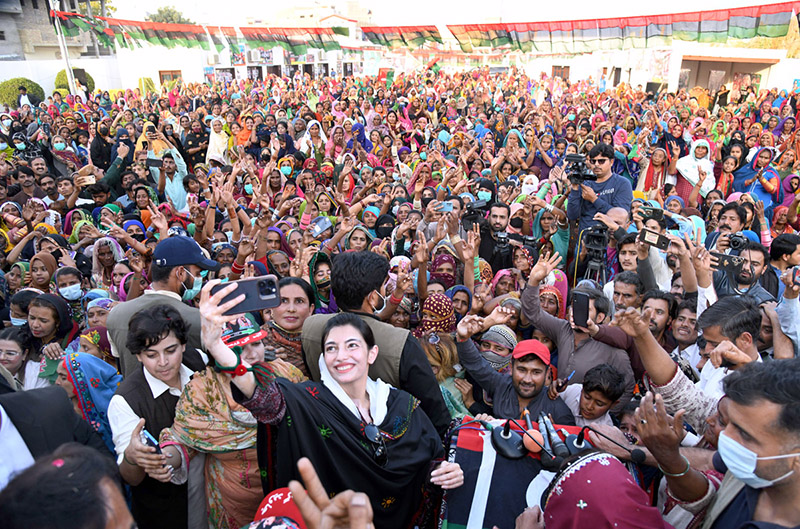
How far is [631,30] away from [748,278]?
20139 millimetres

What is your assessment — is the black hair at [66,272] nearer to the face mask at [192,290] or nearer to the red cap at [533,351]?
the face mask at [192,290]

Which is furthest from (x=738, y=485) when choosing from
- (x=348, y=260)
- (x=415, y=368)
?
(x=348, y=260)

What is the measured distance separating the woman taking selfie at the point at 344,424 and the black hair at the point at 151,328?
63 cm

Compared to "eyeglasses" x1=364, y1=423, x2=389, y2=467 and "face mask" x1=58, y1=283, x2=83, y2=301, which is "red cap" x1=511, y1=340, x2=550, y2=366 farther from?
"face mask" x1=58, y1=283, x2=83, y2=301

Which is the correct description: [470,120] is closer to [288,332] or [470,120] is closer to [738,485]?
[288,332]

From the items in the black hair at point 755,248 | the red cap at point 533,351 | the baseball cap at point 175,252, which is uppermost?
the baseball cap at point 175,252

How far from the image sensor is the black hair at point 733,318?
2.32 meters

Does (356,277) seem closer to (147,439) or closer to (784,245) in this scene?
(147,439)

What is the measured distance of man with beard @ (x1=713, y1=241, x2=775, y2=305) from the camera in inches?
134

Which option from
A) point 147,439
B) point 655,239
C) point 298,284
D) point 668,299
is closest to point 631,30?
point 655,239

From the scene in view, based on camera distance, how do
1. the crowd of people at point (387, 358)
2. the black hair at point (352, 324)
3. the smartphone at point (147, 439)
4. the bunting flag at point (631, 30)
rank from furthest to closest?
1. the bunting flag at point (631, 30)
2. the black hair at point (352, 324)
3. the smartphone at point (147, 439)
4. the crowd of people at point (387, 358)

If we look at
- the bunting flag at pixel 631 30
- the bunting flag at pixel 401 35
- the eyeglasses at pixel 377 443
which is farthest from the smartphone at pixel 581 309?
the bunting flag at pixel 401 35

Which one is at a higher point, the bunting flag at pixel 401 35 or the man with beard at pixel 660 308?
the bunting flag at pixel 401 35

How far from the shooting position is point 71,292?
381cm
